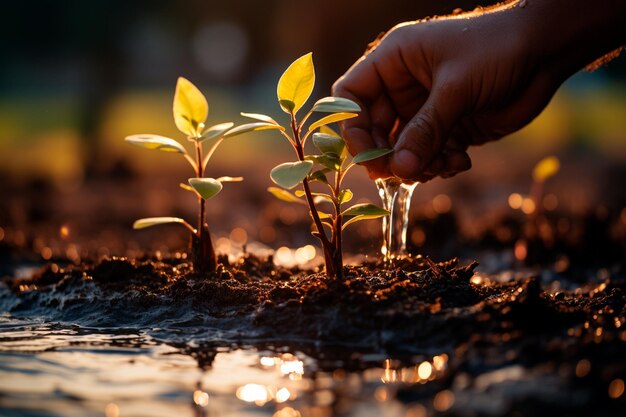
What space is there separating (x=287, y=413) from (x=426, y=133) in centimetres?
154

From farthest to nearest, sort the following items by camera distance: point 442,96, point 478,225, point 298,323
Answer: point 478,225 → point 442,96 → point 298,323

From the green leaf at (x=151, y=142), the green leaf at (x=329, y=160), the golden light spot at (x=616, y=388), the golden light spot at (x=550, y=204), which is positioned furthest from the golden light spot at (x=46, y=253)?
the golden light spot at (x=550, y=204)

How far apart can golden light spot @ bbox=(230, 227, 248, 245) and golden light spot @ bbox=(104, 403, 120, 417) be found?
4577mm

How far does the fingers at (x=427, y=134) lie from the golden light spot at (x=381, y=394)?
1.20 m

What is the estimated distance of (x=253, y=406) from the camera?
7.27ft

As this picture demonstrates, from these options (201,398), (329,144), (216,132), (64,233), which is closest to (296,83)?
(329,144)

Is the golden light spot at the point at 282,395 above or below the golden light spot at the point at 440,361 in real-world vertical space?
below

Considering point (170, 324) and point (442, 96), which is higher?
point (442, 96)

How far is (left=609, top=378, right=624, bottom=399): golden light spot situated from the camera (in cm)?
207

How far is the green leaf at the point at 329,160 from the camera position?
9.98 ft

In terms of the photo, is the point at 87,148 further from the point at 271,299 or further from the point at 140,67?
the point at 140,67

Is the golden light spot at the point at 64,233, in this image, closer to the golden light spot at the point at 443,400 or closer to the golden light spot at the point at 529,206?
the golden light spot at the point at 529,206

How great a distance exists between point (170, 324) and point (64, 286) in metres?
0.83

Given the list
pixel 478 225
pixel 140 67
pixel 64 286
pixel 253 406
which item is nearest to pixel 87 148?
pixel 478 225
